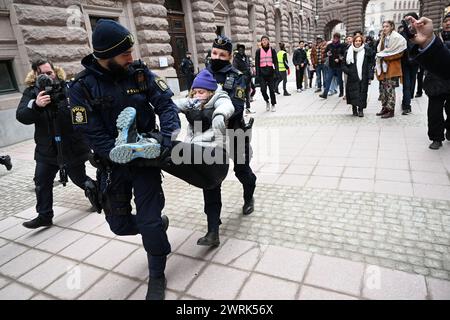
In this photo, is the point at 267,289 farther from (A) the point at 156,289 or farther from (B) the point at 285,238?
(A) the point at 156,289

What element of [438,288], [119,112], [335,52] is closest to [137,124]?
[119,112]

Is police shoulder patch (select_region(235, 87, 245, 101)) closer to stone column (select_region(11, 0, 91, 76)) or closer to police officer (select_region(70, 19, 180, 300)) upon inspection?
police officer (select_region(70, 19, 180, 300))

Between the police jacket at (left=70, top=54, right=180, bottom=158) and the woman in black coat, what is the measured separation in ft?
19.4

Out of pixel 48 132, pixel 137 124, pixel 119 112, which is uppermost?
pixel 119 112

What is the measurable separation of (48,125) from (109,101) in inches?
66.9

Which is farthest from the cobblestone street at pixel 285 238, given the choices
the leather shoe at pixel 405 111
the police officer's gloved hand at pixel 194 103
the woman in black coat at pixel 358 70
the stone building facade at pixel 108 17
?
the stone building facade at pixel 108 17

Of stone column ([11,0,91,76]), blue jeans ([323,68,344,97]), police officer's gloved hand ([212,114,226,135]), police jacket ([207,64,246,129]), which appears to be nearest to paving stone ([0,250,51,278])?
police officer's gloved hand ([212,114,226,135])

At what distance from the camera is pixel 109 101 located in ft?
6.97

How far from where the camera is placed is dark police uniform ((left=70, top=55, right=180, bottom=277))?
Result: 6.99 ft

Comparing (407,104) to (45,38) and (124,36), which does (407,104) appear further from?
(45,38)

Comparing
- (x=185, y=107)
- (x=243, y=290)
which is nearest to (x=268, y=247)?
(x=243, y=290)

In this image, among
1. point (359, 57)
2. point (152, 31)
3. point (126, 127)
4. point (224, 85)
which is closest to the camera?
point (126, 127)

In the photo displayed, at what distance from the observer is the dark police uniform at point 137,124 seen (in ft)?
6.99
